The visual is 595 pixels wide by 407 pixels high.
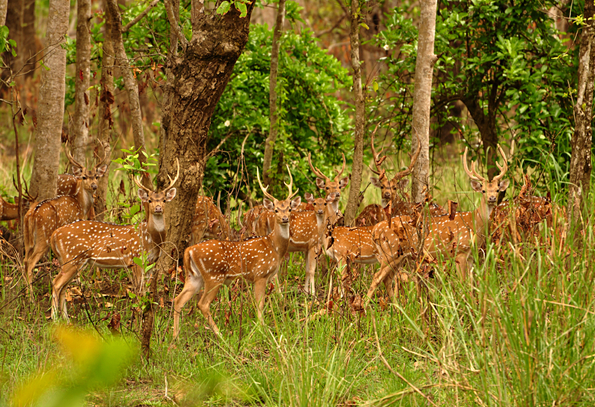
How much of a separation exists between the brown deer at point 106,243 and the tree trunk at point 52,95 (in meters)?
1.26

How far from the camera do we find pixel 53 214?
6.88 metres

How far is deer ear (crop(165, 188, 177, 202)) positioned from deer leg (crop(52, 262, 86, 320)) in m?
1.07

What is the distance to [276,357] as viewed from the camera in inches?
163

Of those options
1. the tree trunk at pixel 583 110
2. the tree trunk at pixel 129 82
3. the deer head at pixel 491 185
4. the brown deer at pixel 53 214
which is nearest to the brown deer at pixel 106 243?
the brown deer at pixel 53 214

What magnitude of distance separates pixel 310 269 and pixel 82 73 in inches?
130

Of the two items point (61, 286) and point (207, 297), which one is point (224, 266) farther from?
point (61, 286)

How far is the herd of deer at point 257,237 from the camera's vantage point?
561cm

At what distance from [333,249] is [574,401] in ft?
13.2

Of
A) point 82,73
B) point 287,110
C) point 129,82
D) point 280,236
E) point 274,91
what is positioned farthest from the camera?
point 287,110

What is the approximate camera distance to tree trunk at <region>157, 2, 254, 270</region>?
556 centimetres

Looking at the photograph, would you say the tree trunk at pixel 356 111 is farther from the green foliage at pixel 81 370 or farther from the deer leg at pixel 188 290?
the green foliage at pixel 81 370

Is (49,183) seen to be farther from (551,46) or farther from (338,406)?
(551,46)

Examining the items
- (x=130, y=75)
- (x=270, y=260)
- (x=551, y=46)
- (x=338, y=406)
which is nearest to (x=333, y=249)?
(x=270, y=260)

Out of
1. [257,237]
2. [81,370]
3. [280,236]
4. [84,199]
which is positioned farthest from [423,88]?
[81,370]
